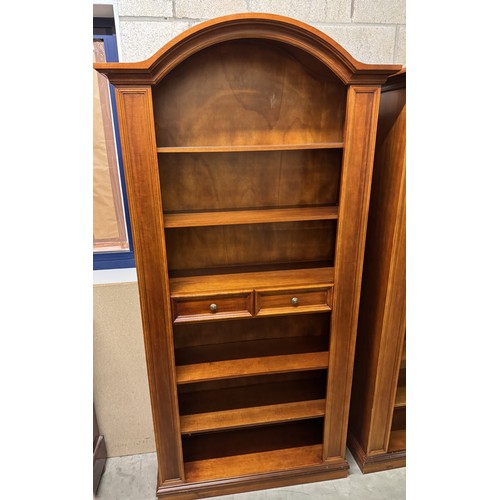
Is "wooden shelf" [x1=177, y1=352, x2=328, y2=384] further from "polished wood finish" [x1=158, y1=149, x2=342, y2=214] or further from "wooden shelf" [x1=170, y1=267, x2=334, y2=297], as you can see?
"polished wood finish" [x1=158, y1=149, x2=342, y2=214]

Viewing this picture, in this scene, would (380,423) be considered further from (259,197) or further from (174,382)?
(259,197)

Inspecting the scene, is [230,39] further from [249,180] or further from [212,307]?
[212,307]

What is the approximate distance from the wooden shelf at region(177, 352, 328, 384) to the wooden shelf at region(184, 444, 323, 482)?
0.43 m

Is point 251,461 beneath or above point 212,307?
beneath

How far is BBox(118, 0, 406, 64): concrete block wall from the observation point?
125 cm

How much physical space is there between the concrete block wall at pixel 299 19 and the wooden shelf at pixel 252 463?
5.28 ft

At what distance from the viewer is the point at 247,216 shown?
1250 mm

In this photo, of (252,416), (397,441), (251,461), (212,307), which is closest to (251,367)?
(252,416)

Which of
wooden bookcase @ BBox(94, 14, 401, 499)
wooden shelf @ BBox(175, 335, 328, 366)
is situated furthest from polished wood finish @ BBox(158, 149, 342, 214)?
wooden shelf @ BBox(175, 335, 328, 366)

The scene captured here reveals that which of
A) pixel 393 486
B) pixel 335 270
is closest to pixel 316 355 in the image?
pixel 335 270

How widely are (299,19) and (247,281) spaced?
974mm

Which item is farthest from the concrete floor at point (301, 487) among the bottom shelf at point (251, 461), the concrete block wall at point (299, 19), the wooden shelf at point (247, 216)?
the concrete block wall at point (299, 19)

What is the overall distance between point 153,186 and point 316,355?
90cm

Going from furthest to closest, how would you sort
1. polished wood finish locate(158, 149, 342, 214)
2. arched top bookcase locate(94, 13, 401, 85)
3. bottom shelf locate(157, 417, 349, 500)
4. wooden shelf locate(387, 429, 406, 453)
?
wooden shelf locate(387, 429, 406, 453)
bottom shelf locate(157, 417, 349, 500)
polished wood finish locate(158, 149, 342, 214)
arched top bookcase locate(94, 13, 401, 85)
